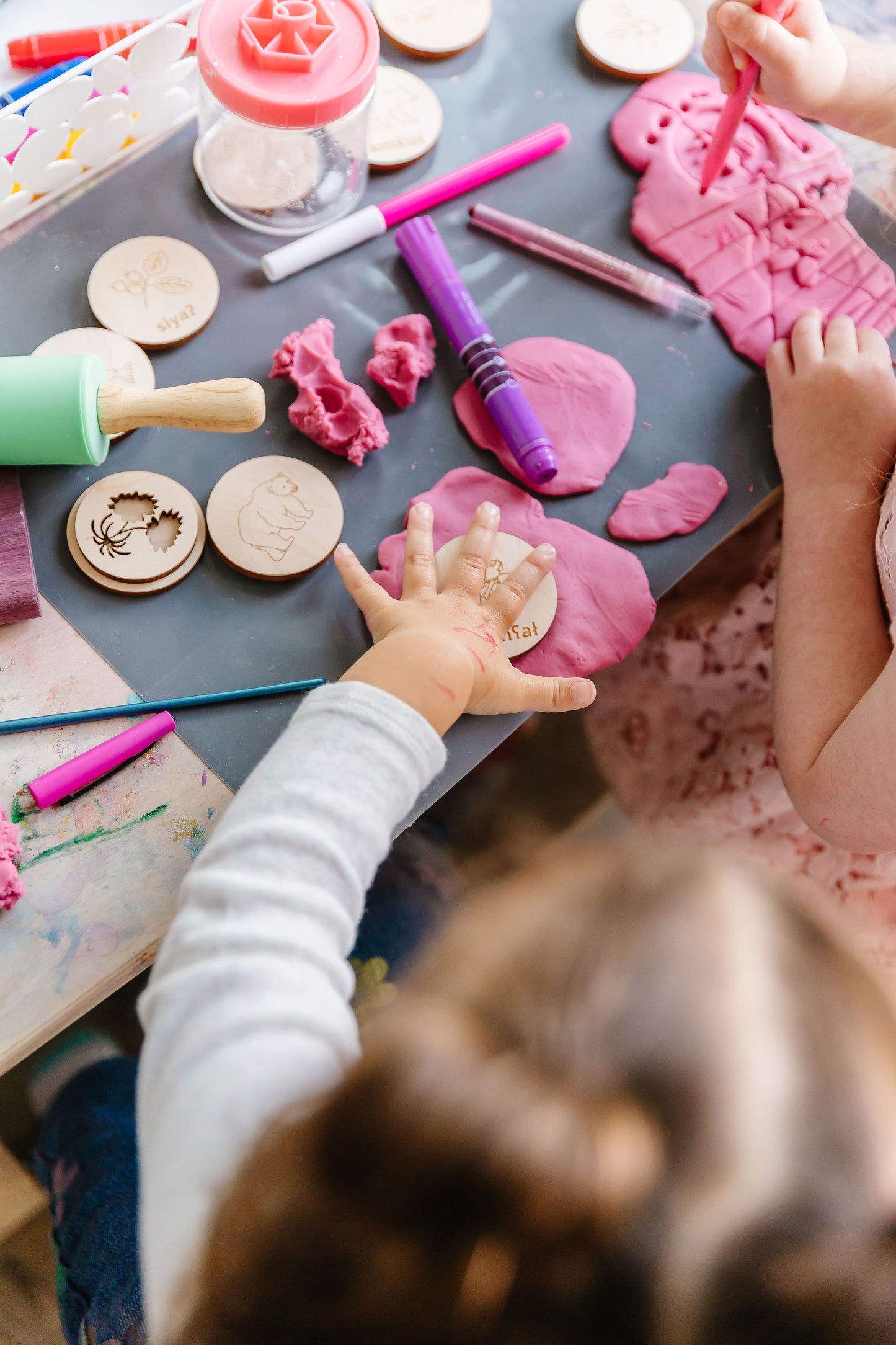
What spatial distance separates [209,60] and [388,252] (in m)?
0.17

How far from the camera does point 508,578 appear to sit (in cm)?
60

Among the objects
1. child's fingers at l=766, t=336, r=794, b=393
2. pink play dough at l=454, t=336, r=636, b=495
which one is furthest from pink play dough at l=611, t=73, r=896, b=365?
pink play dough at l=454, t=336, r=636, b=495

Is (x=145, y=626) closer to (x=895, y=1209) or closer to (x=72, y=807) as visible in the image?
(x=72, y=807)

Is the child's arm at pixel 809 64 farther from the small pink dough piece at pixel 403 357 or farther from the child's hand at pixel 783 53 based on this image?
the small pink dough piece at pixel 403 357

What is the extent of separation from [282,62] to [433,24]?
0.25 metres

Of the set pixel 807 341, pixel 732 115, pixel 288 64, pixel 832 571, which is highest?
pixel 288 64

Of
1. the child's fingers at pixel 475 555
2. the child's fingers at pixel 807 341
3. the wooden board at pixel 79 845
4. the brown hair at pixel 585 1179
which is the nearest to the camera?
the brown hair at pixel 585 1179

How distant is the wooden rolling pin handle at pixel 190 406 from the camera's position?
20.7 inches

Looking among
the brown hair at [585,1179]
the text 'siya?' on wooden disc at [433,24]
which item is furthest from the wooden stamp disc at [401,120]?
the brown hair at [585,1179]

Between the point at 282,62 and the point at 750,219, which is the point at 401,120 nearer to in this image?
the point at 282,62

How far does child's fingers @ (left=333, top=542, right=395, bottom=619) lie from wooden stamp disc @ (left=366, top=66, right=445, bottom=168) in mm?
347

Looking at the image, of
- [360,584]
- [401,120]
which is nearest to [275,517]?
[360,584]

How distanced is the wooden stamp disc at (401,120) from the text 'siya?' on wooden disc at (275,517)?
0.93 feet

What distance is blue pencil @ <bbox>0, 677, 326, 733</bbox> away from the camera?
1.71 feet
